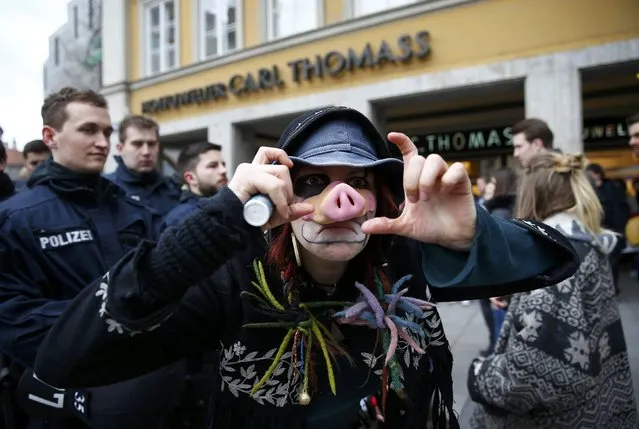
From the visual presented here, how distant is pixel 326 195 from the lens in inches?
50.2

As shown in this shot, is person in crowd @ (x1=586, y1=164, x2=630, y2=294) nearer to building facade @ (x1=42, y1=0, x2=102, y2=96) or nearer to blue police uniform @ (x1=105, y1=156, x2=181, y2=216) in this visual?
blue police uniform @ (x1=105, y1=156, x2=181, y2=216)

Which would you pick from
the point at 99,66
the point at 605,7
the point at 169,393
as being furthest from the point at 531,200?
the point at 99,66

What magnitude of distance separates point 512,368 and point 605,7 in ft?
24.4

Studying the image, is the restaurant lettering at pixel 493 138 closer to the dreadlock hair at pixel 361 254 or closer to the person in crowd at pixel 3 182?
the person in crowd at pixel 3 182

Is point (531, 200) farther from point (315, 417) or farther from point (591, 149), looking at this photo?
point (591, 149)

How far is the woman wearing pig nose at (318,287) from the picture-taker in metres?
1.10

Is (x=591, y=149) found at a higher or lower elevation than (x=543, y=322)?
higher

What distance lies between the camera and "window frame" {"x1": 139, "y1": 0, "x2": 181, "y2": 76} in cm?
1262

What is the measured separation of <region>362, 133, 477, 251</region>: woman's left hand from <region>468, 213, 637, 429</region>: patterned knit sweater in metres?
1.08

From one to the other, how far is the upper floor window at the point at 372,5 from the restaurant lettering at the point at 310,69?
766mm

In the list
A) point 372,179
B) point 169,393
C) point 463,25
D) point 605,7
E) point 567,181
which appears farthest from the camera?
Answer: point 463,25

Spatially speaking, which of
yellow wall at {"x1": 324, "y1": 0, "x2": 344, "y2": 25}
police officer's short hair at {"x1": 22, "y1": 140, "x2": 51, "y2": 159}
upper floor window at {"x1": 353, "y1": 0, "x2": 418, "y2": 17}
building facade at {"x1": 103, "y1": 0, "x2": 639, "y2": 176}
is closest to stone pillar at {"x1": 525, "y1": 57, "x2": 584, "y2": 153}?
building facade at {"x1": 103, "y1": 0, "x2": 639, "y2": 176}

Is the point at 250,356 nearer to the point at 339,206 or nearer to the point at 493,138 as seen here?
the point at 339,206

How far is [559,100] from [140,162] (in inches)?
250
